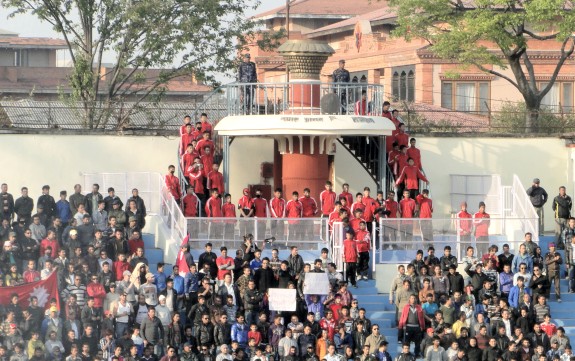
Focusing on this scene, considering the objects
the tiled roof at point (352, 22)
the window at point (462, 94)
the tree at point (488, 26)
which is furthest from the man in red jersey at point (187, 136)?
the tiled roof at point (352, 22)

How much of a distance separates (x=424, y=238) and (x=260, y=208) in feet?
11.9

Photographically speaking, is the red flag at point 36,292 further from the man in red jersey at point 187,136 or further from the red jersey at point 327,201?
the red jersey at point 327,201

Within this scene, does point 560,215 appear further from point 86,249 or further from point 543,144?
point 86,249

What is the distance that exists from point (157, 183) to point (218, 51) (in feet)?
38.0

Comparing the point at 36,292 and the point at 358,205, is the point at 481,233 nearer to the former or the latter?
the point at 358,205

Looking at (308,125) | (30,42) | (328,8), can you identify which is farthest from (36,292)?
(30,42)

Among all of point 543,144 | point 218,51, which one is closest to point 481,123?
point 543,144

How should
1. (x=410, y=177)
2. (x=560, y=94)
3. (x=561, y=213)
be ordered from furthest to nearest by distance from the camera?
(x=560, y=94)
(x=410, y=177)
(x=561, y=213)

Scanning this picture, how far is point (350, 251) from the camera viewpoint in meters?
32.8

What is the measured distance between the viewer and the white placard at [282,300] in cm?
3069

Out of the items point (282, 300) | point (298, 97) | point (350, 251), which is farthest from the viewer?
point (298, 97)

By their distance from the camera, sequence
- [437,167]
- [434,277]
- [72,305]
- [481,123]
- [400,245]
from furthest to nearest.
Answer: [481,123] < [437,167] < [400,245] < [434,277] < [72,305]

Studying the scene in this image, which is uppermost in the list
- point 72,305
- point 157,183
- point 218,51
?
point 218,51

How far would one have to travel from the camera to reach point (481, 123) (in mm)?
45344
